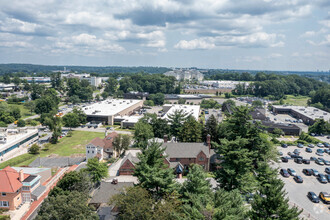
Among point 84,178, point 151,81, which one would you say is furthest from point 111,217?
point 151,81

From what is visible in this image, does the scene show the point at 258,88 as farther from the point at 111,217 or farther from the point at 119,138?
the point at 111,217

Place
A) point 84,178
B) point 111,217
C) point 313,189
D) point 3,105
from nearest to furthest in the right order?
point 111,217 → point 84,178 → point 313,189 → point 3,105

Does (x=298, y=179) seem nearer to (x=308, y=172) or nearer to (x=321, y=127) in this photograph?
(x=308, y=172)

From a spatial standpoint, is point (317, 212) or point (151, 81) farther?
point (151, 81)

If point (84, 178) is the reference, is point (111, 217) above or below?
below

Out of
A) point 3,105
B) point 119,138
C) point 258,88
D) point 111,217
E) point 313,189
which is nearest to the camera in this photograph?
point 111,217

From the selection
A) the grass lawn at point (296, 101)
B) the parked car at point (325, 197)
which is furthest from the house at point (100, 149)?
the grass lawn at point (296, 101)

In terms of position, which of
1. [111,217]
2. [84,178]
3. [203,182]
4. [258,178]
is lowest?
[111,217]
